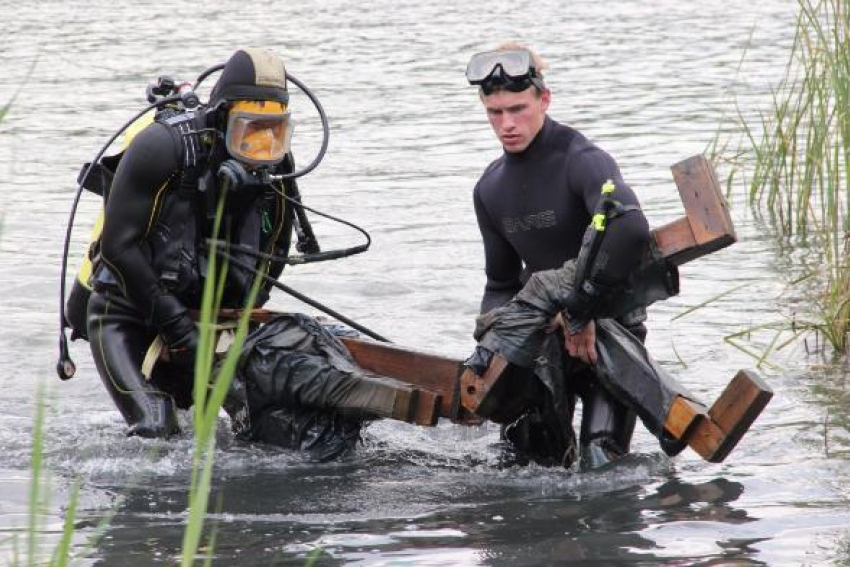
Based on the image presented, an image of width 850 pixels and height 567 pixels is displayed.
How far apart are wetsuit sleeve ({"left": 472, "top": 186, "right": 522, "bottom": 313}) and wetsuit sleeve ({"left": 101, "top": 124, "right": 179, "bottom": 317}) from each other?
1.23 m

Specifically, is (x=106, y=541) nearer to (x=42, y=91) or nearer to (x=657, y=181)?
(x=657, y=181)

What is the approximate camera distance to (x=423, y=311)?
912 centimetres

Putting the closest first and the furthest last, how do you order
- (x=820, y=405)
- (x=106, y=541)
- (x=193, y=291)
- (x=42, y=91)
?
(x=106, y=541), (x=193, y=291), (x=820, y=405), (x=42, y=91)

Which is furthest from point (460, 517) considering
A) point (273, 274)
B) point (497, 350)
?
point (273, 274)

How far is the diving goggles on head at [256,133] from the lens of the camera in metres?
6.06

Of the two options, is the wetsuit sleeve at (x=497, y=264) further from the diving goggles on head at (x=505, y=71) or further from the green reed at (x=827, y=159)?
the green reed at (x=827, y=159)

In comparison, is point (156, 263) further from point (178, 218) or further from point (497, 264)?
point (497, 264)

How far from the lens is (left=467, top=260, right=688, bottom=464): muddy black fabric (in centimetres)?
555

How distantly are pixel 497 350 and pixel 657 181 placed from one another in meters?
6.58

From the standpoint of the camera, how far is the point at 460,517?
219 inches

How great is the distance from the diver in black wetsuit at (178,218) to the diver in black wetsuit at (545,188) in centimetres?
89

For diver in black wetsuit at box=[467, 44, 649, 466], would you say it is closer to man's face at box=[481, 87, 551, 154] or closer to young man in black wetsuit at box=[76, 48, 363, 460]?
man's face at box=[481, 87, 551, 154]

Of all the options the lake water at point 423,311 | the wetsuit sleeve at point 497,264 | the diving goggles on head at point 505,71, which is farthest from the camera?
the wetsuit sleeve at point 497,264

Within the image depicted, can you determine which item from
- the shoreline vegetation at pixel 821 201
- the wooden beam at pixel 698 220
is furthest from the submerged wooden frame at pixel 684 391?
the shoreline vegetation at pixel 821 201
